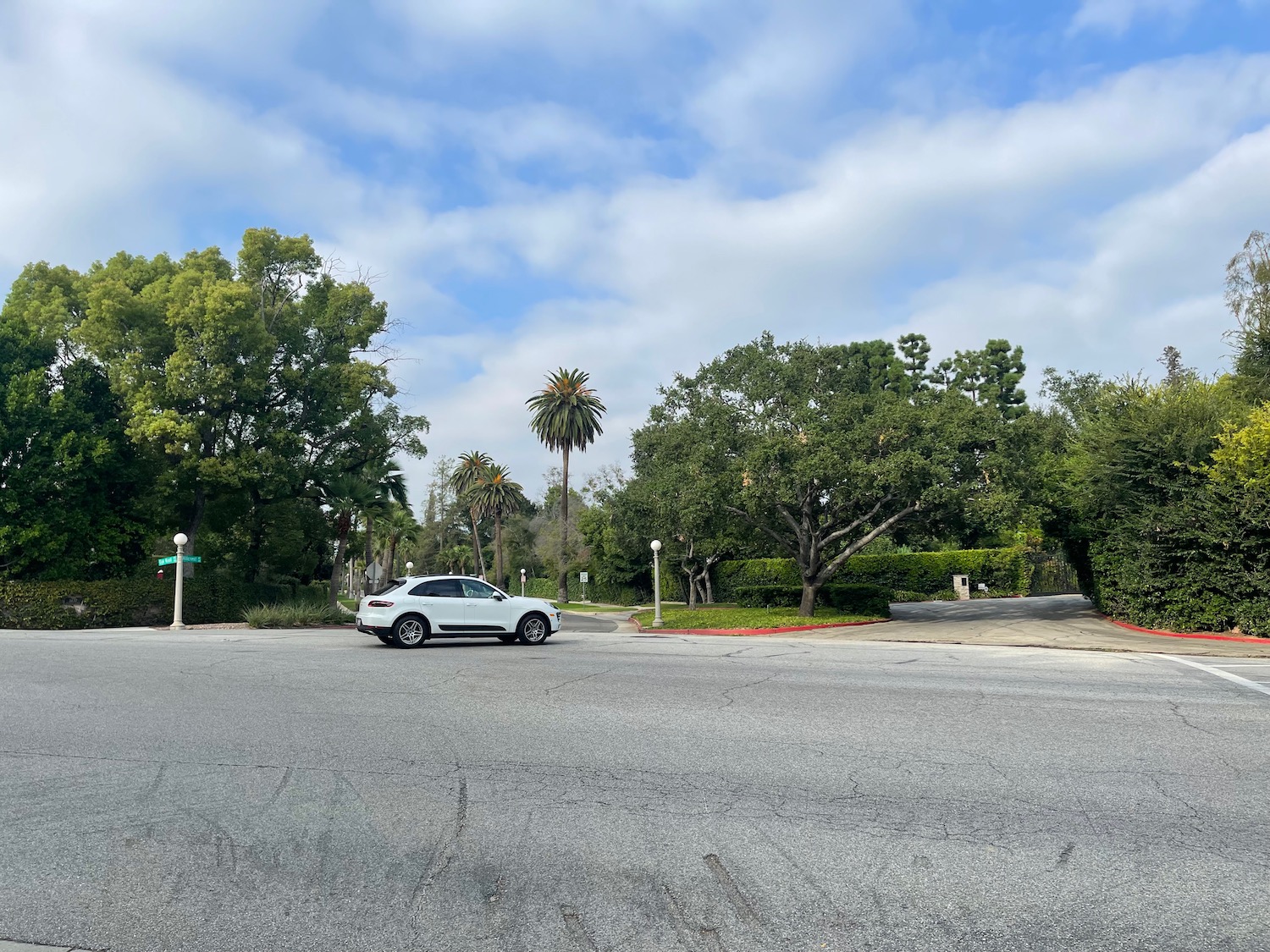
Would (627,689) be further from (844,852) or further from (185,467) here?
(185,467)

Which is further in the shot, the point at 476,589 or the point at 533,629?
the point at 533,629

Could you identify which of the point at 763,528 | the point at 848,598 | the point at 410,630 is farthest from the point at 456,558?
the point at 410,630

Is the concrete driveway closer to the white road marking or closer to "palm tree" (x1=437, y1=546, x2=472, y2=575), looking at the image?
the white road marking

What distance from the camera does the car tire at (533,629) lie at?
779 inches

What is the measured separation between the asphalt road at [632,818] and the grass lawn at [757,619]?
16714mm

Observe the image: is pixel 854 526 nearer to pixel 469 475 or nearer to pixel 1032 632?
pixel 1032 632

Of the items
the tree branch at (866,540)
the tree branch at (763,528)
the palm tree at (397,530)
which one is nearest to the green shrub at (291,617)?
the tree branch at (763,528)

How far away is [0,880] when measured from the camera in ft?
16.2

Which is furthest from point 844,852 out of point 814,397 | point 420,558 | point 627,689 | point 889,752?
point 420,558

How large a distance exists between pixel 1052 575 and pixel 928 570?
9.39m

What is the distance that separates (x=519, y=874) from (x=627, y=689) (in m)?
6.66

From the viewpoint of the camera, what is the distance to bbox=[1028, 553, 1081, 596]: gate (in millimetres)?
51719

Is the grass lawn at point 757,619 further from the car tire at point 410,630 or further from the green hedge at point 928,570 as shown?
the green hedge at point 928,570

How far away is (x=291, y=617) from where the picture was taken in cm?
3080
